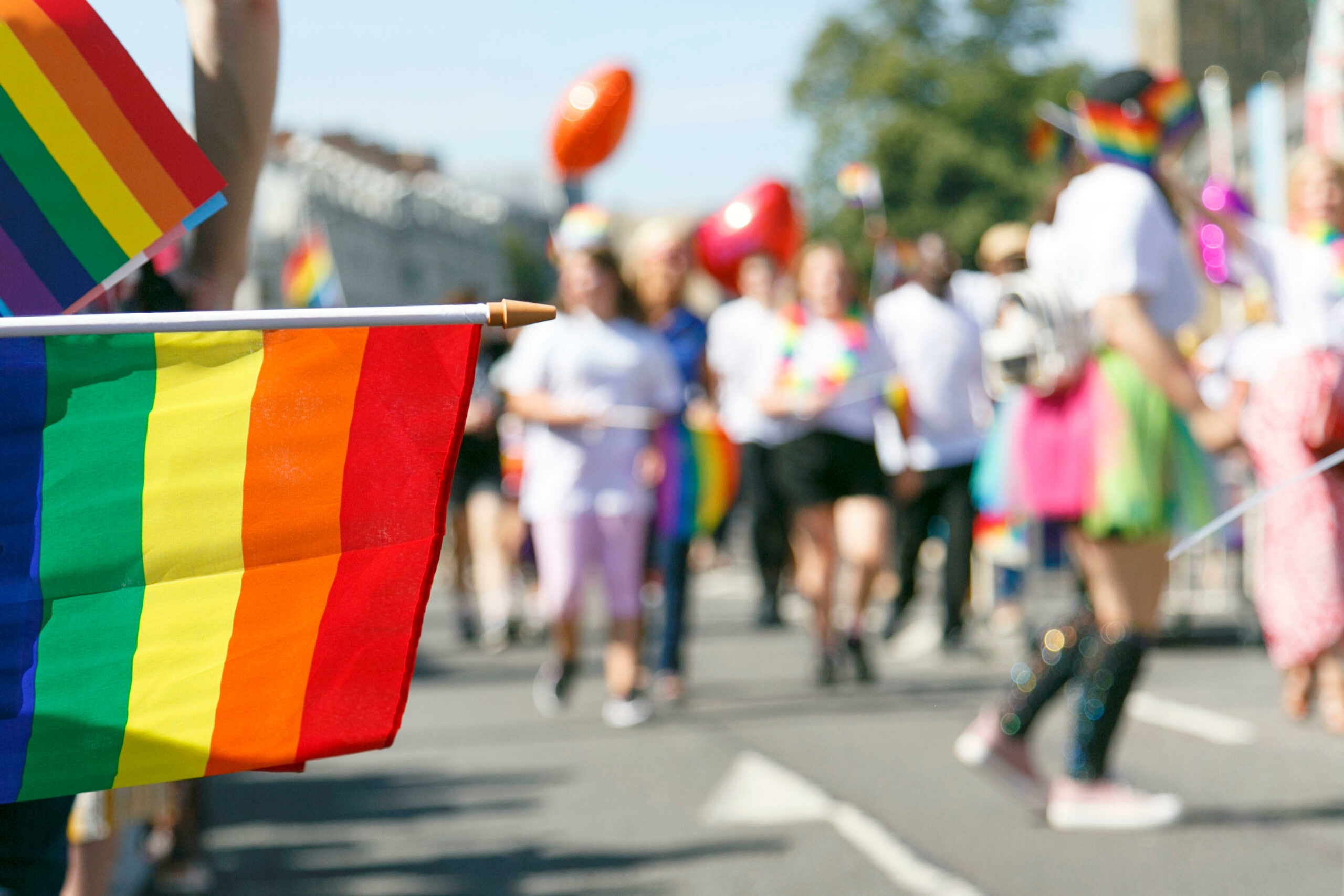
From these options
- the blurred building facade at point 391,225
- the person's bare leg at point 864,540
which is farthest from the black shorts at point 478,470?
the blurred building facade at point 391,225

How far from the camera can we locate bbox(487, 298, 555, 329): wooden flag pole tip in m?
1.82

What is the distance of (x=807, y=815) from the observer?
482cm

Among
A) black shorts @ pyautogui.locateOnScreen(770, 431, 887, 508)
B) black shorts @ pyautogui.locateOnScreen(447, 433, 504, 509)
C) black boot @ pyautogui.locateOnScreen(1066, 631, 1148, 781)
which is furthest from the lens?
black shorts @ pyautogui.locateOnScreen(447, 433, 504, 509)

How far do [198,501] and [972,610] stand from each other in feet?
28.7

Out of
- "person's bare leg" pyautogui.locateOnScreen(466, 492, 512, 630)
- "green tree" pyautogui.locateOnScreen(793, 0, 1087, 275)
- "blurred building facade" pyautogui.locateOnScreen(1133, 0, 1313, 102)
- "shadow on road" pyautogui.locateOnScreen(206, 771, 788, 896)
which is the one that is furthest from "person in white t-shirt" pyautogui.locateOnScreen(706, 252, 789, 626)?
"blurred building facade" pyautogui.locateOnScreen(1133, 0, 1313, 102)

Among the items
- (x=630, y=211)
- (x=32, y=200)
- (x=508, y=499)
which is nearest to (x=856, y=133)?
(x=630, y=211)

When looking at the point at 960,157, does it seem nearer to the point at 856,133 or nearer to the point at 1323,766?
the point at 856,133

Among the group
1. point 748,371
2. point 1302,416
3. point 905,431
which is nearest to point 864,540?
point 905,431

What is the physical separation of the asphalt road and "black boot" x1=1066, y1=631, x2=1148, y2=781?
8.2 inches

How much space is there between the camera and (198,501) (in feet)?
6.00

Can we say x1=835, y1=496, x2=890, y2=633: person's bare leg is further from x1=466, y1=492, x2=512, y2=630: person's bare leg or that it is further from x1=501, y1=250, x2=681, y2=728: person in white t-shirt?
x1=466, y1=492, x2=512, y2=630: person's bare leg

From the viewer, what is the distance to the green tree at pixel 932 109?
45.8m

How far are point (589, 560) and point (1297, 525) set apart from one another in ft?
11.2

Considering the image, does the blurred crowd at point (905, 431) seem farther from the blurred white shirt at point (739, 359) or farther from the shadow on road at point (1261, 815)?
the shadow on road at point (1261, 815)
